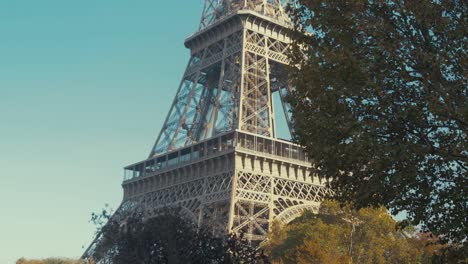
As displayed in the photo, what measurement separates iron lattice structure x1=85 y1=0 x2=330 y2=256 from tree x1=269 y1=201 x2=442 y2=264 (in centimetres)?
191

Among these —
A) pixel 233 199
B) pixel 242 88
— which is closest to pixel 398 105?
pixel 233 199

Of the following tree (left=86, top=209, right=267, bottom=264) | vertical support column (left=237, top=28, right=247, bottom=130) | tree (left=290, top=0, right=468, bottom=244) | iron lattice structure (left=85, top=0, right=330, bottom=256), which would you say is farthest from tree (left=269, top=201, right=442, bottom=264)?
tree (left=290, top=0, right=468, bottom=244)

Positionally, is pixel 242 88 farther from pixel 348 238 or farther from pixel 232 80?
pixel 348 238

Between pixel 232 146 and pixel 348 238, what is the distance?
1139 centimetres

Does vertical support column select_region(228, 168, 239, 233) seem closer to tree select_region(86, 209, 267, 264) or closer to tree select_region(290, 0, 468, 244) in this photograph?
tree select_region(86, 209, 267, 264)

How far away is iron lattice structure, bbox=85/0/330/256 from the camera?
43.3m

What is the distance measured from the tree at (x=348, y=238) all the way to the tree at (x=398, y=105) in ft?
75.8

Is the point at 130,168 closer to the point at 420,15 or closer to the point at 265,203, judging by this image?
the point at 265,203

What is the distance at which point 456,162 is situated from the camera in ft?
43.4

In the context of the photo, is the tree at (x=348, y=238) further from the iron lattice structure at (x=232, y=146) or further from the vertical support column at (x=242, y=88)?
the vertical support column at (x=242, y=88)

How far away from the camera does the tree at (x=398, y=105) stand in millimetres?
12812

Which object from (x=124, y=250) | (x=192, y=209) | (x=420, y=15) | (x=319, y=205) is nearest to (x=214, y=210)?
(x=192, y=209)

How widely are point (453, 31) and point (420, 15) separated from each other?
841mm

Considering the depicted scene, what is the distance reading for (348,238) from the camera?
41.0 m
